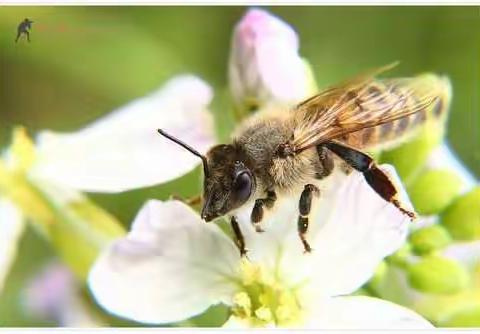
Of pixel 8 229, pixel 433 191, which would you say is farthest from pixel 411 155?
pixel 8 229

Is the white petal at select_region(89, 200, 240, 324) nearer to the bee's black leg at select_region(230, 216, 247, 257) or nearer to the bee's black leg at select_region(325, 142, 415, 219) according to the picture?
the bee's black leg at select_region(230, 216, 247, 257)

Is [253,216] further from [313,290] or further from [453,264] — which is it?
[453,264]

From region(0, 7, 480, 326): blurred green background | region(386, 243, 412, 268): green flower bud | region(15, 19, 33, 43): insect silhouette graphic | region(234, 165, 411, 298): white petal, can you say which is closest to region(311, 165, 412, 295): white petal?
region(234, 165, 411, 298): white petal

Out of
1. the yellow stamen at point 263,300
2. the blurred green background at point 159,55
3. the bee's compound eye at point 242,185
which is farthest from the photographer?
the blurred green background at point 159,55

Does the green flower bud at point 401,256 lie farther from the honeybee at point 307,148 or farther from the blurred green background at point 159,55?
the blurred green background at point 159,55

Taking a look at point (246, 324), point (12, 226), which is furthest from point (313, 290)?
point (12, 226)

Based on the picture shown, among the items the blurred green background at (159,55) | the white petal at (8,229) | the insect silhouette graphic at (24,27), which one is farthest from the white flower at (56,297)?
the insect silhouette graphic at (24,27)
